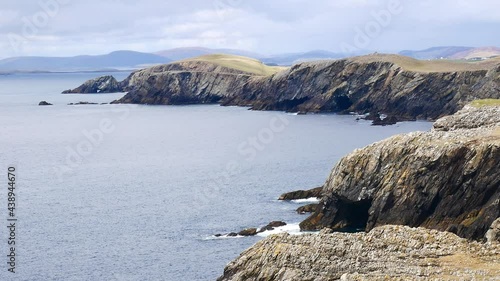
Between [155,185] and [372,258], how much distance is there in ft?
204

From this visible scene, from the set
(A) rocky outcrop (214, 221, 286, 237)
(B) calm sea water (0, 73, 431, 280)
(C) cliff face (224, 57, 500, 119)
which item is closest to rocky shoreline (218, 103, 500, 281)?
(A) rocky outcrop (214, 221, 286, 237)

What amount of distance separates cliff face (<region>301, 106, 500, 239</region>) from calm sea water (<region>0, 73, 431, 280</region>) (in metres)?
6.88

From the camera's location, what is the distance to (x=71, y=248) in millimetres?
69750

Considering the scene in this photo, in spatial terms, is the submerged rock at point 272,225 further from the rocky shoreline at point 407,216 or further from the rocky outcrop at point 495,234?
the rocky outcrop at point 495,234

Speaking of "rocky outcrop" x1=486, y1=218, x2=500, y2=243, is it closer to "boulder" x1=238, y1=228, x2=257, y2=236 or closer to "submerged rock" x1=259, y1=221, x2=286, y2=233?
"boulder" x1=238, y1=228, x2=257, y2=236

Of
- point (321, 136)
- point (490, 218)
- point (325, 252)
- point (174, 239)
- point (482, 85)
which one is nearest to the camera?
point (325, 252)

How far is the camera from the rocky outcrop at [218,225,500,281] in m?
39.3

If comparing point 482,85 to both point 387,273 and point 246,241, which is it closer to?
point 246,241

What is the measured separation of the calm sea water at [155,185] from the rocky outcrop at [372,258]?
16.5m

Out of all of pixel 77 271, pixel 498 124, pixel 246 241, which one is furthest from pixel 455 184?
pixel 77 271

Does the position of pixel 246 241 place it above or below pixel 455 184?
below

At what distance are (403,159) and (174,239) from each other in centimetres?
2276

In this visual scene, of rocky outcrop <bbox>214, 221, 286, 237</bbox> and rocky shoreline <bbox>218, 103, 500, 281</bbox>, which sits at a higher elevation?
rocky shoreline <bbox>218, 103, 500, 281</bbox>

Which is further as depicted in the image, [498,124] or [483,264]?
[498,124]
